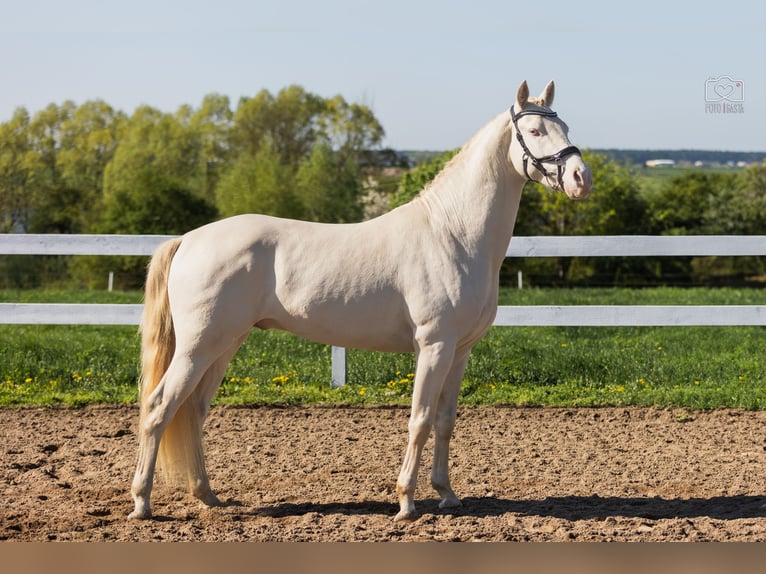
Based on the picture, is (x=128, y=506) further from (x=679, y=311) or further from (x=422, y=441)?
(x=679, y=311)

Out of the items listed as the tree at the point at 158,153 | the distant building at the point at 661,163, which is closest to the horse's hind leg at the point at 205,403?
the tree at the point at 158,153

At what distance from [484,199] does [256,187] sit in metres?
27.6

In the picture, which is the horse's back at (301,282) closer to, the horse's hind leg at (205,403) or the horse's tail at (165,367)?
the horse's tail at (165,367)

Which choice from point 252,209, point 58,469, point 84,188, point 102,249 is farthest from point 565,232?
point 58,469

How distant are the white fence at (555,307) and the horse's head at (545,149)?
3.19 metres

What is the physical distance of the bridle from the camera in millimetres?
4352

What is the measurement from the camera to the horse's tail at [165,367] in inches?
183

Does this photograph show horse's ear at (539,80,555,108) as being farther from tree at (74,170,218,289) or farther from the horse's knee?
tree at (74,170,218,289)

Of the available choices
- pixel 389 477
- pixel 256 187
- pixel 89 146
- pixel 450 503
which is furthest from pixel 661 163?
pixel 450 503

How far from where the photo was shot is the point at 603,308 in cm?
768

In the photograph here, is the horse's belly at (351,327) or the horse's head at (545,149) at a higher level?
the horse's head at (545,149)

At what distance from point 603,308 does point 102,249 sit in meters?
4.58

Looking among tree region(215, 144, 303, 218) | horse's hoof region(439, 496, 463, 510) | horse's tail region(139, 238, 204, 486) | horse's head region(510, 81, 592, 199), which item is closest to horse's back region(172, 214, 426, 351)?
horse's tail region(139, 238, 204, 486)

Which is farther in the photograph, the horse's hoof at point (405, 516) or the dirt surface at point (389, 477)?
the horse's hoof at point (405, 516)
